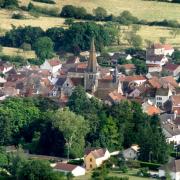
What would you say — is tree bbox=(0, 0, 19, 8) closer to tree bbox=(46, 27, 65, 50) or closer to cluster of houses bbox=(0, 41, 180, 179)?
tree bbox=(46, 27, 65, 50)

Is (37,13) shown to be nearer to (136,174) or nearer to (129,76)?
(129,76)

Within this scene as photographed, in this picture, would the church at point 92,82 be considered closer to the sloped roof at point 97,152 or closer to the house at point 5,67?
the house at point 5,67

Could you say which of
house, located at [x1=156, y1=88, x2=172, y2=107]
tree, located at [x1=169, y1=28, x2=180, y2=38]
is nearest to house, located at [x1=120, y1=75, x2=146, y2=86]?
house, located at [x1=156, y1=88, x2=172, y2=107]

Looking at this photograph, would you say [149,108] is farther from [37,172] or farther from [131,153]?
[37,172]

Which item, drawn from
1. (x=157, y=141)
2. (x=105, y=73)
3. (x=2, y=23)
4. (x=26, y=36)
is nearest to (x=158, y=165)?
(x=157, y=141)

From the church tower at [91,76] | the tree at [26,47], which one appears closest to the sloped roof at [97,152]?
the church tower at [91,76]

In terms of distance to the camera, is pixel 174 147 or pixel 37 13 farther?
pixel 37 13
